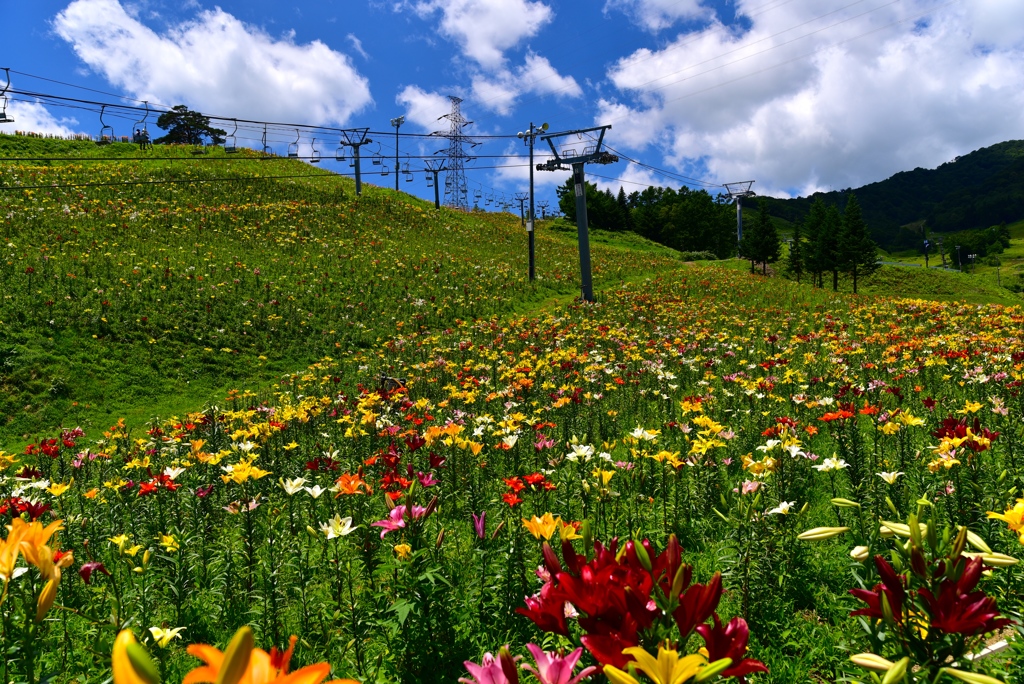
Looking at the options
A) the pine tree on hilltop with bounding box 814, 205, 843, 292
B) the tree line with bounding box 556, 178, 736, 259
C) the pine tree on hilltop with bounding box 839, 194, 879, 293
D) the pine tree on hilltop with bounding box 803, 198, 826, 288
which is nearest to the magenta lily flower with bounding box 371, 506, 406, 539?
the pine tree on hilltop with bounding box 839, 194, 879, 293

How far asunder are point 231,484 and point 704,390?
624cm

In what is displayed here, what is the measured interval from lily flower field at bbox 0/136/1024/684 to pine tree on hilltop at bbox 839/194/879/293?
23.3m

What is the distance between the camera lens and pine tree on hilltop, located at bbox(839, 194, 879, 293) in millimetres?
35312

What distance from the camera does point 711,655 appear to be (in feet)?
3.24

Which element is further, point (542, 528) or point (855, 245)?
point (855, 245)

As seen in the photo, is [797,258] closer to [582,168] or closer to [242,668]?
[582,168]

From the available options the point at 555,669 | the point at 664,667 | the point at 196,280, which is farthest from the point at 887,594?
the point at 196,280

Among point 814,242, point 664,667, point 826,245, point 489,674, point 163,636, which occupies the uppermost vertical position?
point 814,242

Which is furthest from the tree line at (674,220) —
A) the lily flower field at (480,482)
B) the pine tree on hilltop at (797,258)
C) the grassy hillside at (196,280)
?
the lily flower field at (480,482)

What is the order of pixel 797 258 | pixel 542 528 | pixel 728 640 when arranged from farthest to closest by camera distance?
pixel 797 258, pixel 542 528, pixel 728 640

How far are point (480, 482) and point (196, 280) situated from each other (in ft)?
43.7

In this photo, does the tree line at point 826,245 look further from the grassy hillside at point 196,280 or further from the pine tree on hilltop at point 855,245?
the grassy hillside at point 196,280

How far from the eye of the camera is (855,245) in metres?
35.6

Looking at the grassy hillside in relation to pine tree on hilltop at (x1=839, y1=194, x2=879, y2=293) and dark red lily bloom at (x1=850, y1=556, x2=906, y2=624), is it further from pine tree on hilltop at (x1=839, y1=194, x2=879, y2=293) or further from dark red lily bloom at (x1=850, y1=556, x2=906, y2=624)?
pine tree on hilltop at (x1=839, y1=194, x2=879, y2=293)
